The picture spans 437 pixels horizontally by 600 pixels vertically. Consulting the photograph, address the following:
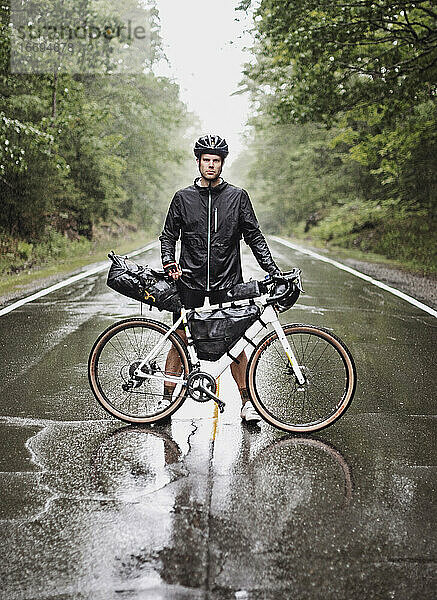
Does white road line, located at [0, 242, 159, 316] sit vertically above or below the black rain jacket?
below

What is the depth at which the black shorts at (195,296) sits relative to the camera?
5559 mm

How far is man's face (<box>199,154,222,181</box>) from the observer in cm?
541

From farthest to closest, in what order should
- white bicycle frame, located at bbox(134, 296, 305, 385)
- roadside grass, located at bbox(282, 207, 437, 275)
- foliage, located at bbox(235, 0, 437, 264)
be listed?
1. roadside grass, located at bbox(282, 207, 437, 275)
2. foliage, located at bbox(235, 0, 437, 264)
3. white bicycle frame, located at bbox(134, 296, 305, 385)

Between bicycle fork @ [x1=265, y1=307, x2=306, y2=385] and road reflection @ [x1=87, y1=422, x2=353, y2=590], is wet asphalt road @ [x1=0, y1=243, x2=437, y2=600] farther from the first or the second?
bicycle fork @ [x1=265, y1=307, x2=306, y2=385]

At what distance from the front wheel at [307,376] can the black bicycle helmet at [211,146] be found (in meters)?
1.37

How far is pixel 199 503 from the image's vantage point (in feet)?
13.2

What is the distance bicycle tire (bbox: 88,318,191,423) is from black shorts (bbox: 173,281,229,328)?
9.5 inches

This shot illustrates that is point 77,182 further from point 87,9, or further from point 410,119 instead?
point 410,119

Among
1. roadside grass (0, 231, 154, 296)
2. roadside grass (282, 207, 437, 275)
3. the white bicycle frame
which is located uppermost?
the white bicycle frame

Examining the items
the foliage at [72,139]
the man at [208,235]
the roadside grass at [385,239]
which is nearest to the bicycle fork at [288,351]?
the man at [208,235]

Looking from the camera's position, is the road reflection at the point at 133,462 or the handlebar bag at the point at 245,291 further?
the handlebar bag at the point at 245,291

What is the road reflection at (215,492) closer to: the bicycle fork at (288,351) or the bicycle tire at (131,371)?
the bicycle tire at (131,371)

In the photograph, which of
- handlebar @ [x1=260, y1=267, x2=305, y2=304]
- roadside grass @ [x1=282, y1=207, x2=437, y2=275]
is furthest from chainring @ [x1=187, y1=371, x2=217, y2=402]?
roadside grass @ [x1=282, y1=207, x2=437, y2=275]

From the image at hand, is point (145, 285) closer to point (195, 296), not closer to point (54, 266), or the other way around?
point (195, 296)
